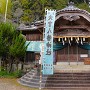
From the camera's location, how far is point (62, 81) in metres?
16.6

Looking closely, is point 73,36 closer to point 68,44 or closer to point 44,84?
point 68,44

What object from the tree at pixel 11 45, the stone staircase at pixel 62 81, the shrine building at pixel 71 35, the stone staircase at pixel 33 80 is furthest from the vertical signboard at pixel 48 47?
the tree at pixel 11 45

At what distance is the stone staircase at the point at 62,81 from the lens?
16250 millimetres

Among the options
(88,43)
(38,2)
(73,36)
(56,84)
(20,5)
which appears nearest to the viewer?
(56,84)

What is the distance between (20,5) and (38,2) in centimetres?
601

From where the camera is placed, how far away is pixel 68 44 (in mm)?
22234

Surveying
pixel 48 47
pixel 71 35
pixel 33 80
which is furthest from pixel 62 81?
pixel 71 35

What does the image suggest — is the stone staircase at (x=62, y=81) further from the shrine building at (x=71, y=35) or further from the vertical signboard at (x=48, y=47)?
the shrine building at (x=71, y=35)

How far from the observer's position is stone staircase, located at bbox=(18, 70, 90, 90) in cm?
1625

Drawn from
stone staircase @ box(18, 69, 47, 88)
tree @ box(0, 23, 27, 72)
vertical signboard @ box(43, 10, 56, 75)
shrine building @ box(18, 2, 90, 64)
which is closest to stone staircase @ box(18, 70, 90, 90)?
stone staircase @ box(18, 69, 47, 88)

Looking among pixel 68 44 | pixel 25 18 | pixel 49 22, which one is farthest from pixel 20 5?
pixel 49 22

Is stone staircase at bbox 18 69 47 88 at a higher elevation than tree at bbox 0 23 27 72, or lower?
lower

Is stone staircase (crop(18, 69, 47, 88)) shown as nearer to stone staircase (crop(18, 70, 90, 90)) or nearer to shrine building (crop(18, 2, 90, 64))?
stone staircase (crop(18, 70, 90, 90))

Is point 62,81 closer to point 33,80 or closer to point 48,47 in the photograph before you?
point 33,80
